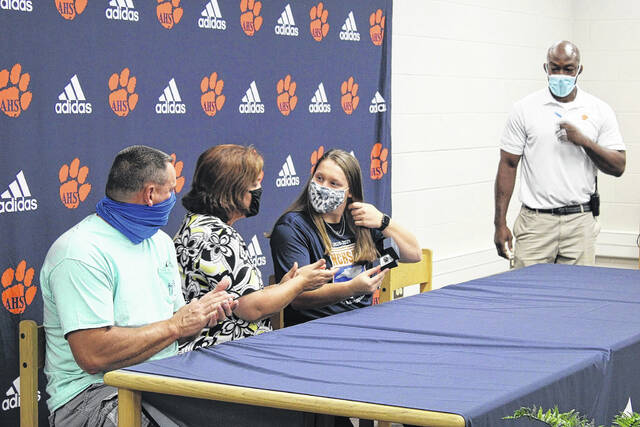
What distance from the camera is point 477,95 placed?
611 cm

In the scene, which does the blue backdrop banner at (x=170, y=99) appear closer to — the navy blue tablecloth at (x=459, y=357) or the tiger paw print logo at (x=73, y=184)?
the tiger paw print logo at (x=73, y=184)

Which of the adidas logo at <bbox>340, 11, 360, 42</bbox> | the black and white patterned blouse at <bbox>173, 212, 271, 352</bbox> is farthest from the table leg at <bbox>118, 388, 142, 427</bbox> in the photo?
the adidas logo at <bbox>340, 11, 360, 42</bbox>

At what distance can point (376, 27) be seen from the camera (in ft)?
16.2

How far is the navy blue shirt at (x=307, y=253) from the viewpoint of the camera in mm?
3043

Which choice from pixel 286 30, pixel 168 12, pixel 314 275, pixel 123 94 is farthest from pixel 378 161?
pixel 314 275

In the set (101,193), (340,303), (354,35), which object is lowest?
(340,303)

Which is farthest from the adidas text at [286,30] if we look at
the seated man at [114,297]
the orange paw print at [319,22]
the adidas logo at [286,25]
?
the seated man at [114,297]

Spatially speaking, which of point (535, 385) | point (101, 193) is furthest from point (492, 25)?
point (535, 385)

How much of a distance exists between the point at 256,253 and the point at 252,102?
0.69 meters

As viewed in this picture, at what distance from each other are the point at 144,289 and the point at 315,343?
507 millimetres

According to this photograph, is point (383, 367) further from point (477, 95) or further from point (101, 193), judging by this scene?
point (477, 95)

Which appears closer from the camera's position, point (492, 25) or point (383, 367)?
point (383, 367)

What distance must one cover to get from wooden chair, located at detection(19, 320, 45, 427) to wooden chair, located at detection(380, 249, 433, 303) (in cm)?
142

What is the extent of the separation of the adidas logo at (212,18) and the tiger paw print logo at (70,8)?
24.8 inches
